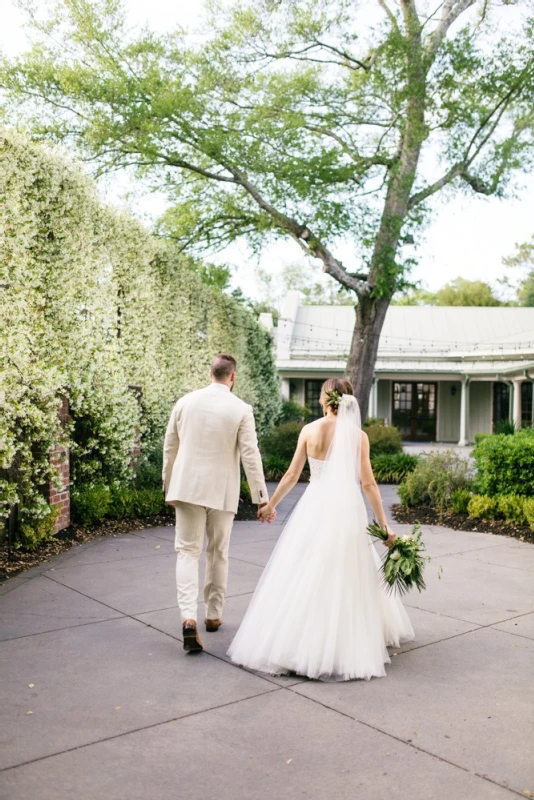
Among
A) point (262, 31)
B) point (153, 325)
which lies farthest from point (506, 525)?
point (262, 31)

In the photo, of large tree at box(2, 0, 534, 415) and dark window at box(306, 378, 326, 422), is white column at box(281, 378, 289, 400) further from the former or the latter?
large tree at box(2, 0, 534, 415)

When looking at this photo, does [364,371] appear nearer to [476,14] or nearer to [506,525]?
[506,525]

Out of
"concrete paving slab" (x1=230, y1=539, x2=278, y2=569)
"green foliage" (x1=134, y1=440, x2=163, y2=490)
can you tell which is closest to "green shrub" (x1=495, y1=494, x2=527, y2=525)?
Result: "concrete paving slab" (x1=230, y1=539, x2=278, y2=569)

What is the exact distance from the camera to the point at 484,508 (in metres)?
9.98

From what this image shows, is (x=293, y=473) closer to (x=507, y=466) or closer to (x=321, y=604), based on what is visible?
(x=321, y=604)

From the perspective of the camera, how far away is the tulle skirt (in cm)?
429

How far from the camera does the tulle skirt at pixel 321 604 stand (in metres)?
4.29

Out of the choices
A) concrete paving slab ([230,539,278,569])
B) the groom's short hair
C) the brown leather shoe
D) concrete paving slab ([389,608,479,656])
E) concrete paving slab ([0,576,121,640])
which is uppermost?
the groom's short hair

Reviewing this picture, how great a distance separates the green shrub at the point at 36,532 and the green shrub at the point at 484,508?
5.70 m

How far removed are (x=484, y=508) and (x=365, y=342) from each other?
6.92 meters

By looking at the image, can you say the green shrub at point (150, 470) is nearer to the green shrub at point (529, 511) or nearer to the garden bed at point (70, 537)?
the garden bed at point (70, 537)

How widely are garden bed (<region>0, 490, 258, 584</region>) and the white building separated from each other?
1978 cm

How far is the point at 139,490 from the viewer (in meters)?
9.92

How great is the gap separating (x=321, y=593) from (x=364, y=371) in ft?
40.8
